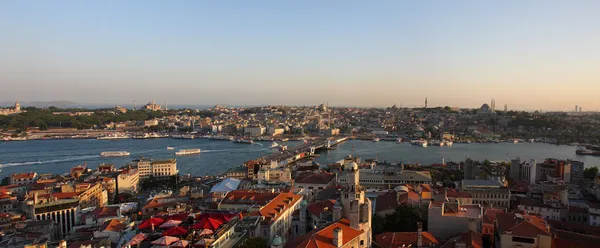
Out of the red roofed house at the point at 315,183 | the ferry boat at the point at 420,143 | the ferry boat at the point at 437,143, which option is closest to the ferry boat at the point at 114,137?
the ferry boat at the point at 420,143

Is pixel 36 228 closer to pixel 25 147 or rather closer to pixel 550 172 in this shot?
pixel 550 172

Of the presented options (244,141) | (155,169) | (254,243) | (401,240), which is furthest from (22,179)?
(244,141)

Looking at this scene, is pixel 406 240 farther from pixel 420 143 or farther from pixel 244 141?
pixel 244 141

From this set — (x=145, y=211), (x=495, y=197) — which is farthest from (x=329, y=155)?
(x=145, y=211)

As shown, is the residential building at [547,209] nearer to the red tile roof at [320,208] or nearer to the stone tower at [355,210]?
the red tile roof at [320,208]

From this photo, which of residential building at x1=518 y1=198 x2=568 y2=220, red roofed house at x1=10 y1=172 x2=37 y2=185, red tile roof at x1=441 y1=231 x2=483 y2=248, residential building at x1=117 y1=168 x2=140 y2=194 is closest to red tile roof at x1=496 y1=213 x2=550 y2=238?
red tile roof at x1=441 y1=231 x2=483 y2=248

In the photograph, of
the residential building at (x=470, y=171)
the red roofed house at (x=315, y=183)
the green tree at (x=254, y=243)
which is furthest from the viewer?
the residential building at (x=470, y=171)

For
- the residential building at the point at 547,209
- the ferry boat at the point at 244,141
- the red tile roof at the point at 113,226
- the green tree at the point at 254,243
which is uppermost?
the green tree at the point at 254,243
